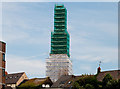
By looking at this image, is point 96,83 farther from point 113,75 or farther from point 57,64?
point 57,64

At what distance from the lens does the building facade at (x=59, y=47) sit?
496 feet

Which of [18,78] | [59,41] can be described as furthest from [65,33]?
[18,78]

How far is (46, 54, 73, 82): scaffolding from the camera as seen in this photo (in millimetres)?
148900

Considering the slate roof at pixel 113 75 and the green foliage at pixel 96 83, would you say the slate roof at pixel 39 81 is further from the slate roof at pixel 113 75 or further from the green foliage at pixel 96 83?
the green foliage at pixel 96 83

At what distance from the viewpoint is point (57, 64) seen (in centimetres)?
15350

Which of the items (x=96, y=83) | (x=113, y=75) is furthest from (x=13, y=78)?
(x=96, y=83)

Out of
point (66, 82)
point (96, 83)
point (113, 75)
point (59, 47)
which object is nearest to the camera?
point (96, 83)

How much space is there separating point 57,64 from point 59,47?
1232 cm

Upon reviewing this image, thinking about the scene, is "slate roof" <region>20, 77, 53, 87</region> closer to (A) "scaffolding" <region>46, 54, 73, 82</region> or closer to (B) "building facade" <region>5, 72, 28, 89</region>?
(B) "building facade" <region>5, 72, 28, 89</region>

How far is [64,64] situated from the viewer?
504 feet

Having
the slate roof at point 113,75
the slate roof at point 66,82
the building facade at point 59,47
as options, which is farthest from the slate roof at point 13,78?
the building facade at point 59,47

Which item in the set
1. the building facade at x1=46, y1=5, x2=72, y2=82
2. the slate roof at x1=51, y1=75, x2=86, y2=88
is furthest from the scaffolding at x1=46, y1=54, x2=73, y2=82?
the slate roof at x1=51, y1=75, x2=86, y2=88

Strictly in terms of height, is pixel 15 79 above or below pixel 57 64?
below

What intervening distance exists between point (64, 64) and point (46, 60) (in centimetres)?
891
